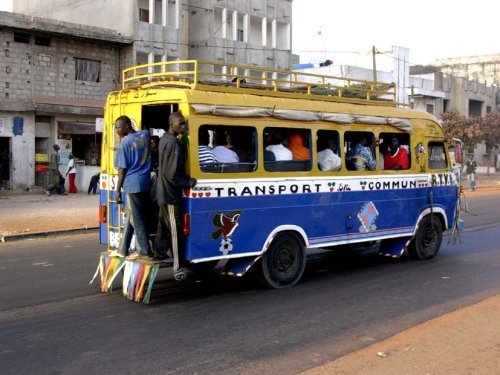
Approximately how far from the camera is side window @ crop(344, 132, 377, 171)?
8406 mm

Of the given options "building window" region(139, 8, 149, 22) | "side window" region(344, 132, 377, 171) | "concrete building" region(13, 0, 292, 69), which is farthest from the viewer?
"building window" region(139, 8, 149, 22)

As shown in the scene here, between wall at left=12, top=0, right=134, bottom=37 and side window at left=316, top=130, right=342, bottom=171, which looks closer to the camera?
side window at left=316, top=130, right=342, bottom=171

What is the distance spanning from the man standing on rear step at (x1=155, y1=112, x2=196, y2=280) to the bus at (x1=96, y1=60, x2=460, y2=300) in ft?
0.35

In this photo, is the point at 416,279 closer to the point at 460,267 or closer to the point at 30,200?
the point at 460,267

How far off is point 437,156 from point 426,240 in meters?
1.50

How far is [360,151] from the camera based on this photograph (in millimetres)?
8609

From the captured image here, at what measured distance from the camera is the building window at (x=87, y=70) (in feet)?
85.5

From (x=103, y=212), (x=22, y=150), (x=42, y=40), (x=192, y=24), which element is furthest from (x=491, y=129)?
(x=103, y=212)

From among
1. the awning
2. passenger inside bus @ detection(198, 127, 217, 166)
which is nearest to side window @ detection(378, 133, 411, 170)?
passenger inside bus @ detection(198, 127, 217, 166)

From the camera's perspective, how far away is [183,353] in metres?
5.09

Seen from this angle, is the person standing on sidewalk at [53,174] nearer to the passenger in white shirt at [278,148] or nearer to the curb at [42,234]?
the curb at [42,234]

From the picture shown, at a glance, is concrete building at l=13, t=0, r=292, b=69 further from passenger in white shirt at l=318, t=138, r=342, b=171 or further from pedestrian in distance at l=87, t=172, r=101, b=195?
passenger in white shirt at l=318, t=138, r=342, b=171

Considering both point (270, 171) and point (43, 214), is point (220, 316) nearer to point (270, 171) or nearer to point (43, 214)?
point (270, 171)

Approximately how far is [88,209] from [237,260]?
38.2 feet
